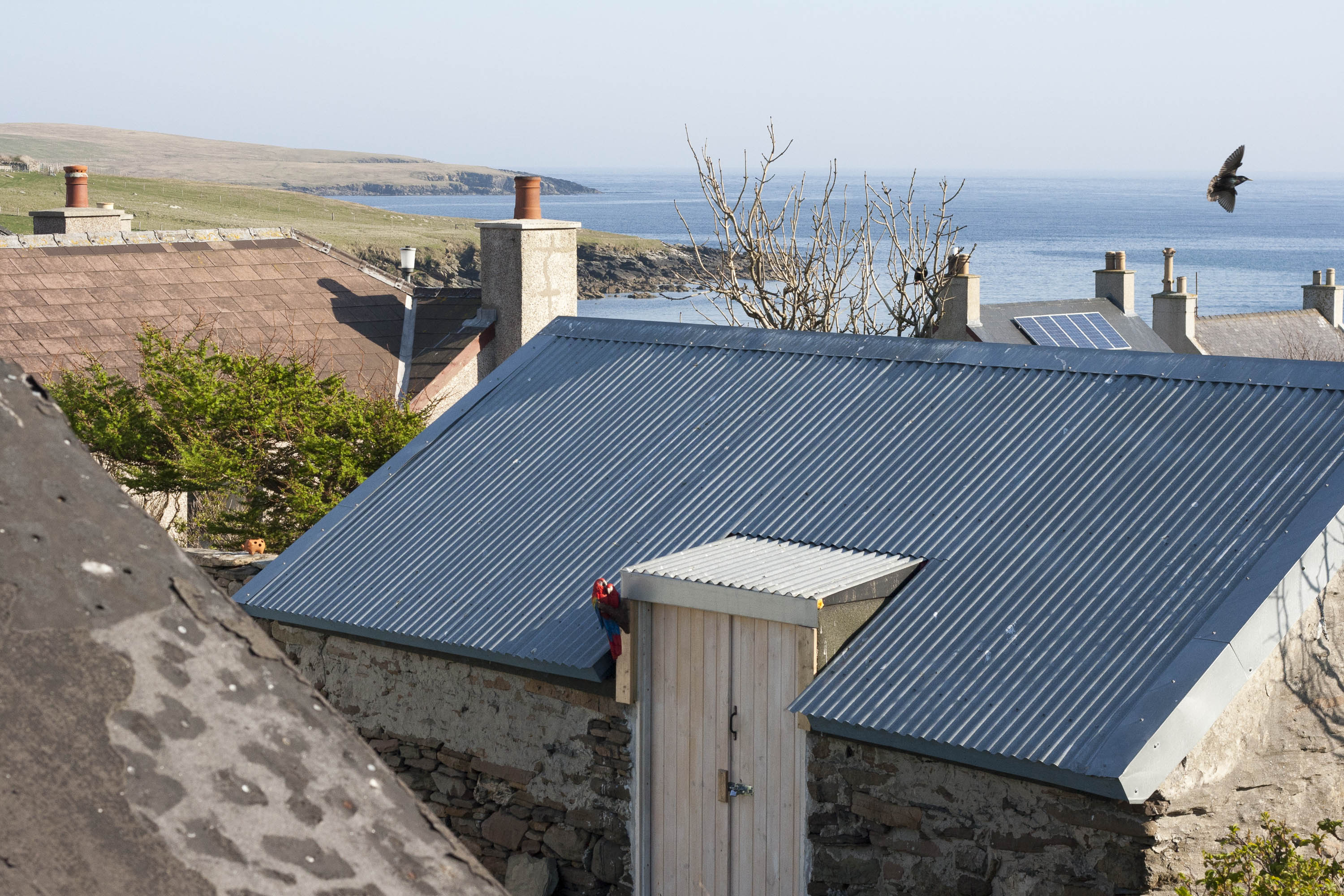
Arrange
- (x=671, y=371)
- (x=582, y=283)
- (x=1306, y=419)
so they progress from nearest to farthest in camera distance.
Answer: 1. (x=1306, y=419)
2. (x=671, y=371)
3. (x=582, y=283)

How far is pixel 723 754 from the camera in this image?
912 cm

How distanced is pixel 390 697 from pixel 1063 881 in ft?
16.1

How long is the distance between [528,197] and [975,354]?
12.3 metres

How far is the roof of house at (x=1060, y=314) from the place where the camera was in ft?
98.5

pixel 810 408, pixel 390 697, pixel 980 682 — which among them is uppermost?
pixel 810 408

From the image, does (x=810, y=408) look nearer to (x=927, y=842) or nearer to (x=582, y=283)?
(x=927, y=842)

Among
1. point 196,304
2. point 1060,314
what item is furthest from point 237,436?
point 1060,314

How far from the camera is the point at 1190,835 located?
7.78 meters

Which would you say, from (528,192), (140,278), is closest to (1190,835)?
(528,192)

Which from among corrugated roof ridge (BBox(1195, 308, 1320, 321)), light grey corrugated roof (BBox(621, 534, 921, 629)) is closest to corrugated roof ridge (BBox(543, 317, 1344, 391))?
light grey corrugated roof (BBox(621, 534, 921, 629))

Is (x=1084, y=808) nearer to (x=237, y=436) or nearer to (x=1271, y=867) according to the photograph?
(x=1271, y=867)

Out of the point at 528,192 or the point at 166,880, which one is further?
the point at 528,192

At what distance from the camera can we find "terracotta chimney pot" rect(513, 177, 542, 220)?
22109mm

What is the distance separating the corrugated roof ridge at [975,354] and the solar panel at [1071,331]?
18.5 metres
